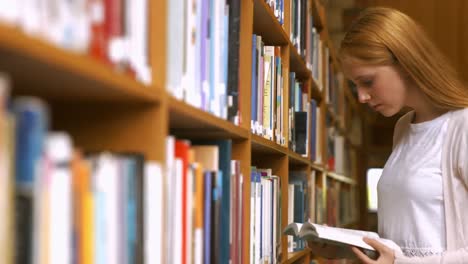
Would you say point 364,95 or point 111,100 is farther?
point 364,95

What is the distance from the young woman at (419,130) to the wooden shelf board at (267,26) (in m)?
0.26

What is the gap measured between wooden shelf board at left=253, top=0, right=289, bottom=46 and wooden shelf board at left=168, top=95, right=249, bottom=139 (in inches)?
17.0

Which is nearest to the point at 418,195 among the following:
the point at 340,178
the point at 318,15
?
the point at 318,15

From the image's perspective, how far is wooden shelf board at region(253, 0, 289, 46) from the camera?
1.88 m

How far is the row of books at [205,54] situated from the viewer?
3.57ft

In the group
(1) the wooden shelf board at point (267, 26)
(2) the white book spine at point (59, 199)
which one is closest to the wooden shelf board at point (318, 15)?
(1) the wooden shelf board at point (267, 26)

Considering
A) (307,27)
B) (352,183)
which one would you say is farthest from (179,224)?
(352,183)

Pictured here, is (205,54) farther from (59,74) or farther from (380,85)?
(380,85)

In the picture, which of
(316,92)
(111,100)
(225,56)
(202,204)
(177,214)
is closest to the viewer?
(111,100)

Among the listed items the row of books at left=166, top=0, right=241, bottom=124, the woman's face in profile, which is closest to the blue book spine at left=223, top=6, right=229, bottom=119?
the row of books at left=166, top=0, right=241, bottom=124

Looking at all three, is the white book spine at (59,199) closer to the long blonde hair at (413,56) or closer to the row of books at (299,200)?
the long blonde hair at (413,56)

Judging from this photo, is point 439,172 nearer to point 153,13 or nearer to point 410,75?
point 410,75

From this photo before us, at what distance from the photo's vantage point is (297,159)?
2604 millimetres

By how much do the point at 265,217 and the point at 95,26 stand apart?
4.26 ft
